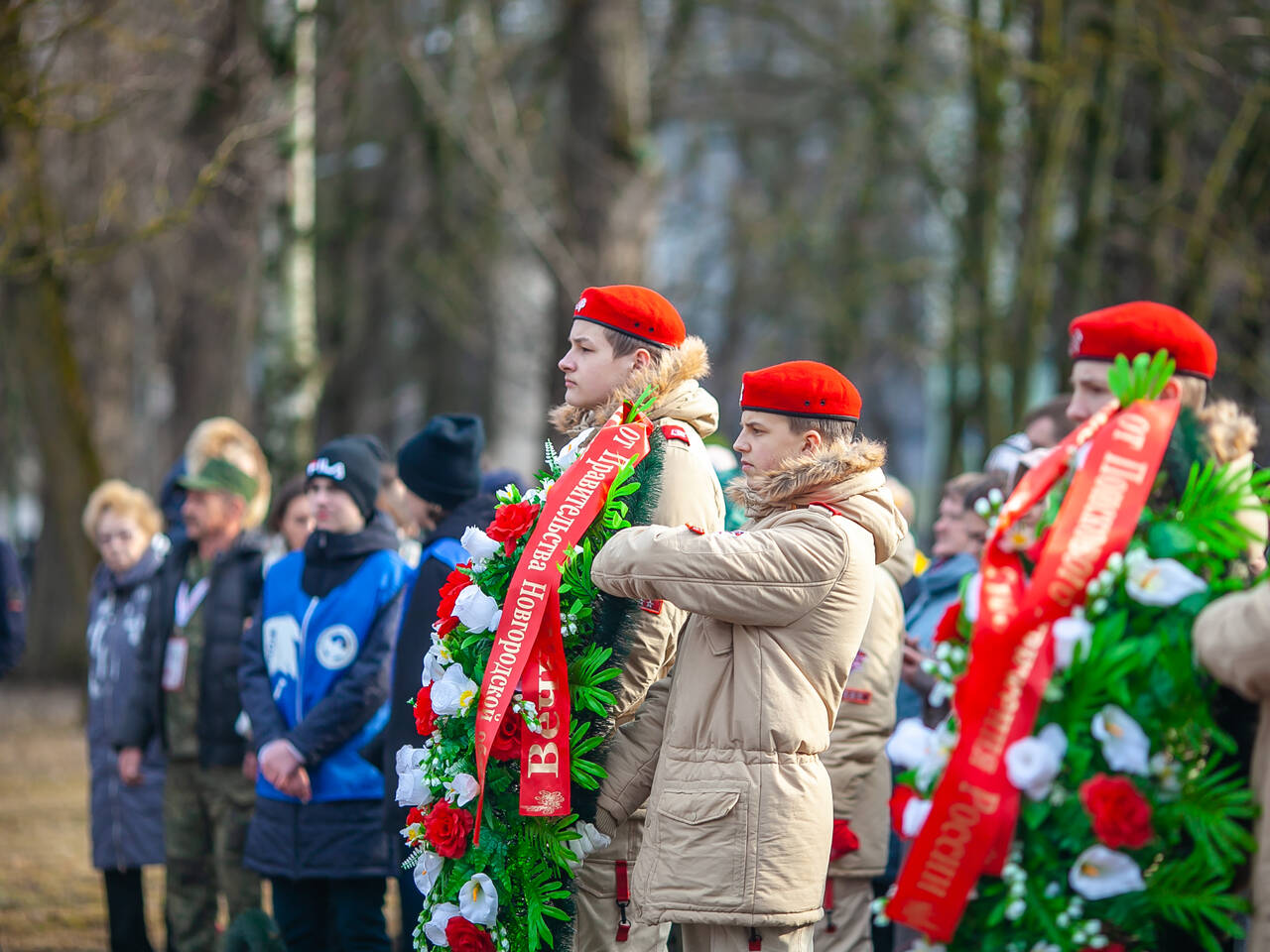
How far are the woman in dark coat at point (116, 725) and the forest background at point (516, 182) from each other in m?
2.13

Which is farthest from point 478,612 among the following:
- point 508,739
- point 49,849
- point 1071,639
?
point 49,849

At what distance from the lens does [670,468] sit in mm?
3736

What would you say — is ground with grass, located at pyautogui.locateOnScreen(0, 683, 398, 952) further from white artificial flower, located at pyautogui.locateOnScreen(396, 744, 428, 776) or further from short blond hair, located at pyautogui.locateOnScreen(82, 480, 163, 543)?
white artificial flower, located at pyautogui.locateOnScreen(396, 744, 428, 776)

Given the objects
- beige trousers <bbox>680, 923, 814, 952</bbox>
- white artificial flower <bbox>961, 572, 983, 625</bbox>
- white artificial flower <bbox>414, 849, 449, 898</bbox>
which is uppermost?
white artificial flower <bbox>961, 572, 983, 625</bbox>

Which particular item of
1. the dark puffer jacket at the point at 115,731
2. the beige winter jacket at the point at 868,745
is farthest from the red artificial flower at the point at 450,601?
the dark puffer jacket at the point at 115,731

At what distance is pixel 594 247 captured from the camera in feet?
35.6

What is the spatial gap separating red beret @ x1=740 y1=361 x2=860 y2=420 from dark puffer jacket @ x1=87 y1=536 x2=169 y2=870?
3202 mm

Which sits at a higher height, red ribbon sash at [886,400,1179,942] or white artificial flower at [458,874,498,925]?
red ribbon sash at [886,400,1179,942]

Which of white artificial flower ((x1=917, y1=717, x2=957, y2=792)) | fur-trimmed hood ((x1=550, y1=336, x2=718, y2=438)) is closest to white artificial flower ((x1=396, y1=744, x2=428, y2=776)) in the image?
fur-trimmed hood ((x1=550, y1=336, x2=718, y2=438))

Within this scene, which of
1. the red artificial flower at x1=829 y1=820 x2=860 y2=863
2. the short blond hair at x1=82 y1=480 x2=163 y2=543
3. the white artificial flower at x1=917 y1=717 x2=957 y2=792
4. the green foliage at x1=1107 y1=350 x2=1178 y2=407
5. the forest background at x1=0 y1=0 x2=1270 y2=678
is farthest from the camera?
the forest background at x1=0 y1=0 x2=1270 y2=678

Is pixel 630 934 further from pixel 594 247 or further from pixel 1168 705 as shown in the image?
pixel 594 247

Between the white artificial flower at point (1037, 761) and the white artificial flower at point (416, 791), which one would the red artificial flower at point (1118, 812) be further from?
the white artificial flower at point (416, 791)

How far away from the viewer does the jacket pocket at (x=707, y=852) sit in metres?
3.37

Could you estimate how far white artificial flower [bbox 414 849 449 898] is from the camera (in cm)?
379
